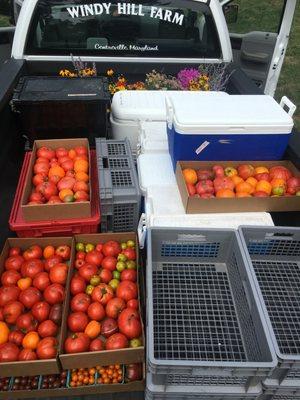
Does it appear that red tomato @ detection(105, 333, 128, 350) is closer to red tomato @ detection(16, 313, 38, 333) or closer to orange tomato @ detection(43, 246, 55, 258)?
red tomato @ detection(16, 313, 38, 333)

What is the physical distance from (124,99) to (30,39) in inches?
48.1

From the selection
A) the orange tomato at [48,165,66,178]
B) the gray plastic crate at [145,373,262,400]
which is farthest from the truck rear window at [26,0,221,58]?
the gray plastic crate at [145,373,262,400]

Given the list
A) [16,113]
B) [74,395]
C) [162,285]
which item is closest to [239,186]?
[162,285]

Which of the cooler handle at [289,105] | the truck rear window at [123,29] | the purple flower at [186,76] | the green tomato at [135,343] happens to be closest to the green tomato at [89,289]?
the green tomato at [135,343]

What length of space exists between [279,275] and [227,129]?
1.03 metres

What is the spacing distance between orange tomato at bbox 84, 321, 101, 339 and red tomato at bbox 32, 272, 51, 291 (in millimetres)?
406

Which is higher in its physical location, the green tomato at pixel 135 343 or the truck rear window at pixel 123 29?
the truck rear window at pixel 123 29

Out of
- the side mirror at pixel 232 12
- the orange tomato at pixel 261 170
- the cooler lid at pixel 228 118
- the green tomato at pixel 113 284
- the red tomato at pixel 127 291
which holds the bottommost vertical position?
the green tomato at pixel 113 284

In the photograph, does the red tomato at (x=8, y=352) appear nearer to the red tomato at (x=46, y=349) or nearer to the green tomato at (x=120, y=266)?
the red tomato at (x=46, y=349)

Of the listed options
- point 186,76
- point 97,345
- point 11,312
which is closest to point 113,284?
point 97,345

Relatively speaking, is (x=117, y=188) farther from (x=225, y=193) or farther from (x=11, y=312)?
(x=11, y=312)

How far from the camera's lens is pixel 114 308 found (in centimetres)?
210

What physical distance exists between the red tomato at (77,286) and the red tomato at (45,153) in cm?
111

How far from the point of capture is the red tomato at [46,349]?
188cm
